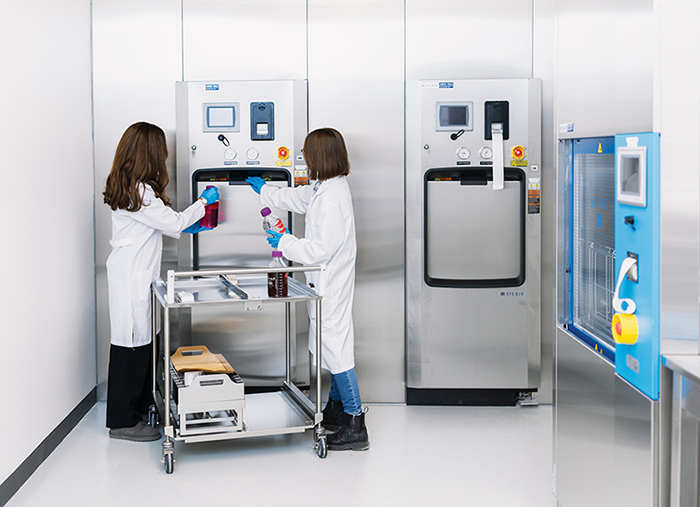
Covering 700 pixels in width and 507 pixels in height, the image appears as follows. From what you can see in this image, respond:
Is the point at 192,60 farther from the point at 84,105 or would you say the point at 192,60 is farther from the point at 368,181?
the point at 368,181

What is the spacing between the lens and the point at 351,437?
3180 millimetres

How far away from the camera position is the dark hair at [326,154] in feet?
10.4

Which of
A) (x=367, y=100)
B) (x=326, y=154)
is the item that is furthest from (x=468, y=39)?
(x=326, y=154)

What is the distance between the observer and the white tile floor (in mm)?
2711

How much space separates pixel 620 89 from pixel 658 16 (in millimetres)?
238

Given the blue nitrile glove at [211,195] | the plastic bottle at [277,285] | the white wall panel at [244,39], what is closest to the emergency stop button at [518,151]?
the white wall panel at [244,39]

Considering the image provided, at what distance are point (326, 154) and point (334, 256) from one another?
1.52 feet

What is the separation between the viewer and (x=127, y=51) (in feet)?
12.4

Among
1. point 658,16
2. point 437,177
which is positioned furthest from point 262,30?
point 658,16

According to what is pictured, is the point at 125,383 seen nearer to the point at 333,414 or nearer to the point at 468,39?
the point at 333,414

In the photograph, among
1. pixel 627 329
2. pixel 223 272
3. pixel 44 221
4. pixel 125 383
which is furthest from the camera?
pixel 125 383

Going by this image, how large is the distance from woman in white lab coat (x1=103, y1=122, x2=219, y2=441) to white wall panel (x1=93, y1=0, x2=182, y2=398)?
533 mm

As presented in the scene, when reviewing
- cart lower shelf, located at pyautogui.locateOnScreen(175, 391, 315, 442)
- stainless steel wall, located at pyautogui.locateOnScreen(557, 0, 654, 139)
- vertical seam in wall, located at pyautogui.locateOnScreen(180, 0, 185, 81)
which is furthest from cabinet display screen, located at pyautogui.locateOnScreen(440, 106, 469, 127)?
cart lower shelf, located at pyautogui.locateOnScreen(175, 391, 315, 442)

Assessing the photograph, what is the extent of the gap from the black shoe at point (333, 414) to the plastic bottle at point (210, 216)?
3.47 feet
